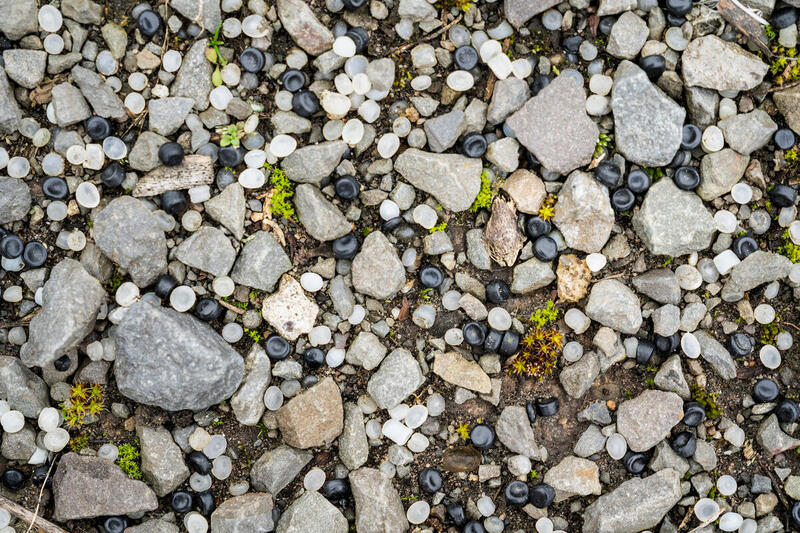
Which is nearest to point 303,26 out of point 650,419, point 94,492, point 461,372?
point 461,372

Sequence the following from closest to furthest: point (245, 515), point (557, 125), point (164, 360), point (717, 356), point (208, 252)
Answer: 1. point (164, 360)
2. point (245, 515)
3. point (208, 252)
4. point (557, 125)
5. point (717, 356)

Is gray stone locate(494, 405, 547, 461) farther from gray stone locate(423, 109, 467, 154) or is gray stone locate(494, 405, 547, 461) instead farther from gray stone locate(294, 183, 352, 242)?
gray stone locate(423, 109, 467, 154)

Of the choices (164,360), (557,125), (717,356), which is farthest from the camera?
(717,356)

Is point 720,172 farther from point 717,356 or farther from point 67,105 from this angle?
point 67,105

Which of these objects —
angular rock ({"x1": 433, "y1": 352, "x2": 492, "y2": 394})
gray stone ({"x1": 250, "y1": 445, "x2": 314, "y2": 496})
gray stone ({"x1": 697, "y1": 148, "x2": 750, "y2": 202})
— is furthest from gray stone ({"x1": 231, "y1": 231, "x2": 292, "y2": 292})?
gray stone ({"x1": 697, "y1": 148, "x2": 750, "y2": 202})

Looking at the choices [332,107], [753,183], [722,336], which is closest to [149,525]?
[332,107]

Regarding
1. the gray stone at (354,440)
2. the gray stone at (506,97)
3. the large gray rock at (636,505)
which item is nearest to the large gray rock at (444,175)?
the gray stone at (506,97)

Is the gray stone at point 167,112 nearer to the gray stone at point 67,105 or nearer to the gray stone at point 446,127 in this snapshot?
the gray stone at point 67,105

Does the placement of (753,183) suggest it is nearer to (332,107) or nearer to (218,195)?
(332,107)
